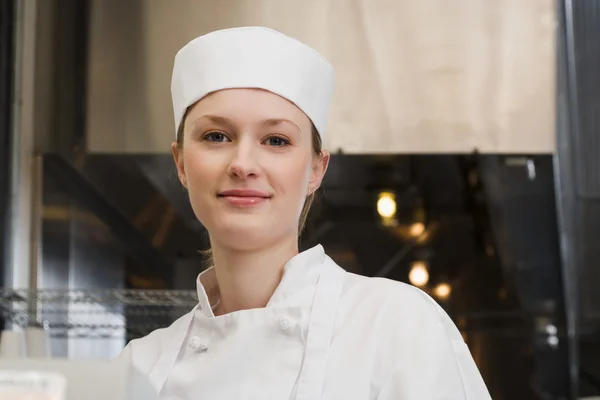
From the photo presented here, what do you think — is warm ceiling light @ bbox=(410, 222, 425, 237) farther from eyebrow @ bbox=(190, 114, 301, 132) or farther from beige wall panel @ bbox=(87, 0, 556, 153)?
eyebrow @ bbox=(190, 114, 301, 132)

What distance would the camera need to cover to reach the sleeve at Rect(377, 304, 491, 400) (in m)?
0.80

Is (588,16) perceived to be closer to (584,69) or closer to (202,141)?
(584,69)

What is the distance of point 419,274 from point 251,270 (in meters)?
0.89

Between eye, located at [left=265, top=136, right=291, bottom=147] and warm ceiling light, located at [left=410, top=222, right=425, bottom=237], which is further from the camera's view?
warm ceiling light, located at [left=410, top=222, right=425, bottom=237]

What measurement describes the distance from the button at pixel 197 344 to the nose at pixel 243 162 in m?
0.20

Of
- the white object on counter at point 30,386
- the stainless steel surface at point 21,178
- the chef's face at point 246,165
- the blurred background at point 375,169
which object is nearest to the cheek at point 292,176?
the chef's face at point 246,165

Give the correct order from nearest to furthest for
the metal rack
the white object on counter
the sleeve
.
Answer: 1. the white object on counter
2. the sleeve
3. the metal rack

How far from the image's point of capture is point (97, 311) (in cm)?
179

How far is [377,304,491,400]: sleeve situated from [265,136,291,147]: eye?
0.25 meters

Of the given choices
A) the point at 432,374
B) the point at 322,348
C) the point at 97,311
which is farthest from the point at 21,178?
the point at 432,374

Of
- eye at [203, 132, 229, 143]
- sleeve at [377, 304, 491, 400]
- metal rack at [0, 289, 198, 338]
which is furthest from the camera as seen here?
metal rack at [0, 289, 198, 338]

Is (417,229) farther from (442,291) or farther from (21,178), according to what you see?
(21,178)

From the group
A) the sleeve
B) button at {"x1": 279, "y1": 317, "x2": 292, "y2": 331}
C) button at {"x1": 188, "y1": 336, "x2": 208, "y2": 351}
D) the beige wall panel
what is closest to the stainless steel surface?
the beige wall panel

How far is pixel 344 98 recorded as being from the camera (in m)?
1.84
